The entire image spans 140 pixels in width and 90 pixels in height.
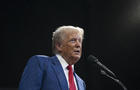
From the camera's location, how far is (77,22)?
4.34 meters

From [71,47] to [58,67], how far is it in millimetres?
166

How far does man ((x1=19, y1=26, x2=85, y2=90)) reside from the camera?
218 cm

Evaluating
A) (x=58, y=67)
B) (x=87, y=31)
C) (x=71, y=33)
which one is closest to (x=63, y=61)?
(x=58, y=67)

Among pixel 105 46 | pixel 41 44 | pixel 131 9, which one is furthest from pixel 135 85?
pixel 41 44

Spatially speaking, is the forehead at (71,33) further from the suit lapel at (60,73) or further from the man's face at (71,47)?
the suit lapel at (60,73)

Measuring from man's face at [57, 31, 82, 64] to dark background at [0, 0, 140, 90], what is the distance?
73.7 inches

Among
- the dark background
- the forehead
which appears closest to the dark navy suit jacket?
the forehead

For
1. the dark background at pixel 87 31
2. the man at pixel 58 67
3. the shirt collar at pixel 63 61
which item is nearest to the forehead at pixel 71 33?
the man at pixel 58 67

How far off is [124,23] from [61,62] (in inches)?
84.7

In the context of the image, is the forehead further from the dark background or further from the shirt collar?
the dark background

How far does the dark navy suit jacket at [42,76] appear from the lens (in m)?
2.16

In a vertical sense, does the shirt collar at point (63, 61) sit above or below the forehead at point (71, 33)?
below

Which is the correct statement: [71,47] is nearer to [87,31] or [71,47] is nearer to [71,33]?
[71,33]

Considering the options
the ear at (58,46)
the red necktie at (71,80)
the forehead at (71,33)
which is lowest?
the red necktie at (71,80)
